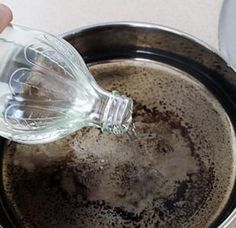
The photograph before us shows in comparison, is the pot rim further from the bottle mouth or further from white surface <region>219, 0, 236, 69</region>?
the bottle mouth

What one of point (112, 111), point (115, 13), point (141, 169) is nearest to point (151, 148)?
point (141, 169)

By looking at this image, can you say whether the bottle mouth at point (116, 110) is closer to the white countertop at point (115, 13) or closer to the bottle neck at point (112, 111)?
the bottle neck at point (112, 111)

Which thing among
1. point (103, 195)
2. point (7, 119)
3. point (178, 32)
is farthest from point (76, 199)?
point (178, 32)

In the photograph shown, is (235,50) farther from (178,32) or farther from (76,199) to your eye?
(76,199)

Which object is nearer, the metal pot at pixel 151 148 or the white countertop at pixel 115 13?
the metal pot at pixel 151 148

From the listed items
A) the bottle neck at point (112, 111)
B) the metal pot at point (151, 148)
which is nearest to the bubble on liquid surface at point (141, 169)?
the metal pot at point (151, 148)

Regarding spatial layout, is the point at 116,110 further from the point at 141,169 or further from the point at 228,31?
the point at 228,31

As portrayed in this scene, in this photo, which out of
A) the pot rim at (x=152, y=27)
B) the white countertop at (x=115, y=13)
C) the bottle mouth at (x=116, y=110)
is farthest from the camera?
the white countertop at (x=115, y=13)
